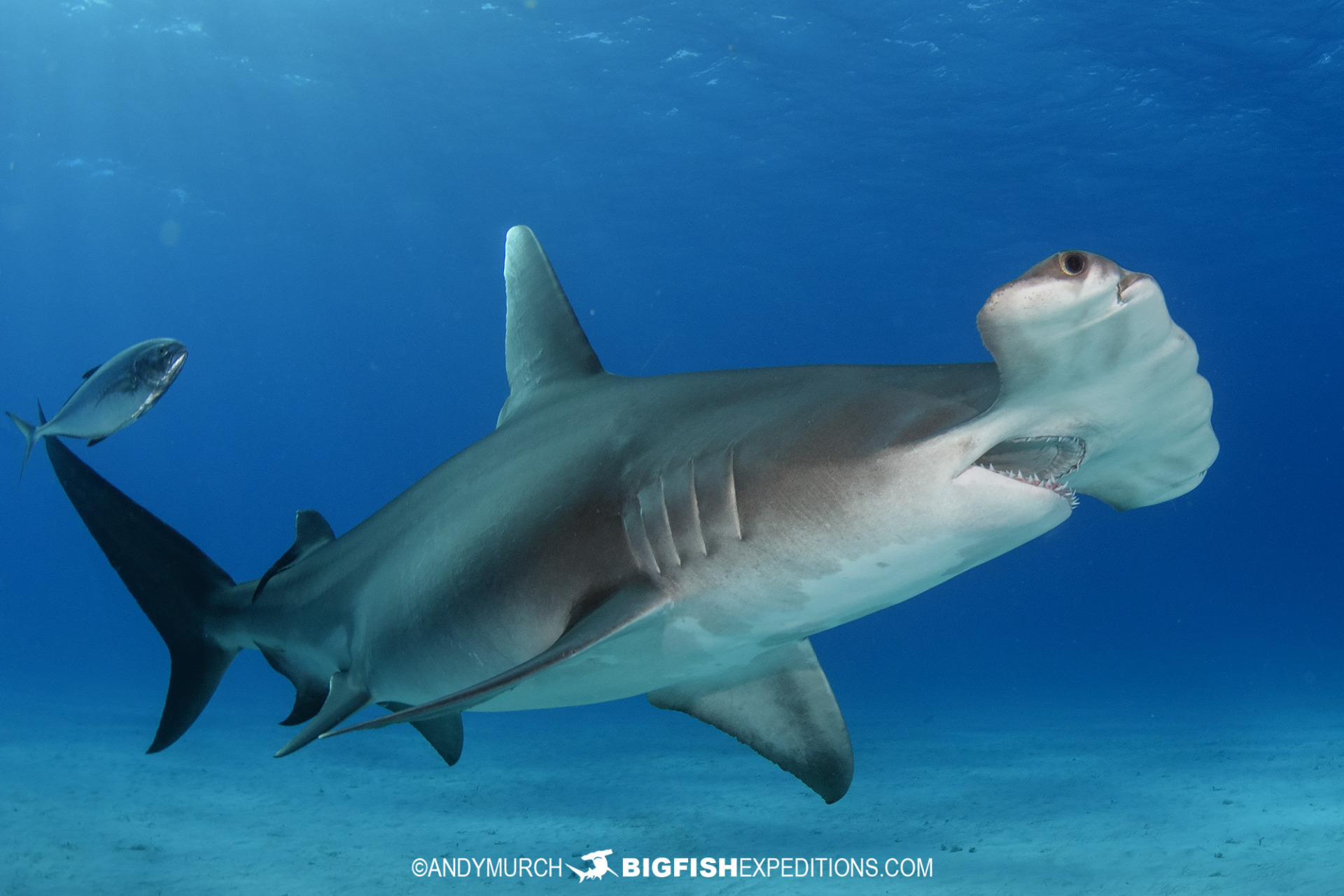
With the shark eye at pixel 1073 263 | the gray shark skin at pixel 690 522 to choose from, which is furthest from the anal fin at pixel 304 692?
the shark eye at pixel 1073 263

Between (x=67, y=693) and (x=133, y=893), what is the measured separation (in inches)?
865

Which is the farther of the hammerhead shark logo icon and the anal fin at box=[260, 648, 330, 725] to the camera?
the hammerhead shark logo icon

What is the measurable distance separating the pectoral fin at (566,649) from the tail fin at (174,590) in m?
2.33

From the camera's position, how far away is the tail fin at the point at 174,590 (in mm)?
4102

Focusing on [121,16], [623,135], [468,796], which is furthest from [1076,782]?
[121,16]

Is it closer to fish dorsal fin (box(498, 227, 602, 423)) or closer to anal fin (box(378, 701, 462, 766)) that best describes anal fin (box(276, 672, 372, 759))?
anal fin (box(378, 701, 462, 766))

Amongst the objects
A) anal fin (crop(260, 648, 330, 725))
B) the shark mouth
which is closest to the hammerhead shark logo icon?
anal fin (crop(260, 648, 330, 725))

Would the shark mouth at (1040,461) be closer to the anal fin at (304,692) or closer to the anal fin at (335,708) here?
the anal fin at (335,708)

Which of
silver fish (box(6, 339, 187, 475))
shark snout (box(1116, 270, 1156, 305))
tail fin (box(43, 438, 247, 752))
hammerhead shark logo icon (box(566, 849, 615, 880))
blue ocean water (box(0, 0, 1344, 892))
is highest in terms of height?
blue ocean water (box(0, 0, 1344, 892))

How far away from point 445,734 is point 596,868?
2126mm

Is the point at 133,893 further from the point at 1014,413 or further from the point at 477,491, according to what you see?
the point at 1014,413

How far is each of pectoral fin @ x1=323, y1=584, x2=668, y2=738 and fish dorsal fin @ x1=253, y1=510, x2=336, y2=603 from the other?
1.96 meters

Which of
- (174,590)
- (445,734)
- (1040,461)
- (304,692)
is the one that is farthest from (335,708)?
(1040,461)

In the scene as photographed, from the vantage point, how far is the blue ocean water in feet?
65.8
